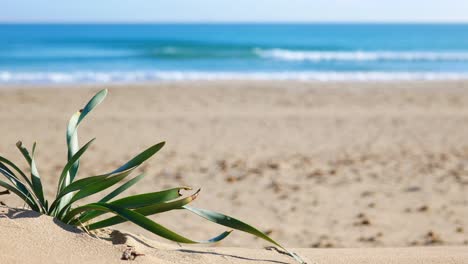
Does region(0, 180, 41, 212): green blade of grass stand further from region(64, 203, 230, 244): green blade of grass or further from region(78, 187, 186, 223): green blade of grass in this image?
region(64, 203, 230, 244): green blade of grass

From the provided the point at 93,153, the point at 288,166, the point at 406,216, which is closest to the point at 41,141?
the point at 93,153

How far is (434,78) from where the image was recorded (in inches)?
827

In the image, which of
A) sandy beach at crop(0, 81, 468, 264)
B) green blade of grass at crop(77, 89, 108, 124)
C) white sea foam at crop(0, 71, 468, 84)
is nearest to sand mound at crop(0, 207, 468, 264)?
sandy beach at crop(0, 81, 468, 264)

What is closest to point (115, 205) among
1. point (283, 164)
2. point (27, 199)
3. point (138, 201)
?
point (138, 201)

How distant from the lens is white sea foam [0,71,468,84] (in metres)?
19.2

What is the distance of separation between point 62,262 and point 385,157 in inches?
241

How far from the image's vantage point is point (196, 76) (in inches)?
830

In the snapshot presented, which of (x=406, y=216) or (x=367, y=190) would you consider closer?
(x=406, y=216)

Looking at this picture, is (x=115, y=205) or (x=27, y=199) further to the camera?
(x=27, y=199)

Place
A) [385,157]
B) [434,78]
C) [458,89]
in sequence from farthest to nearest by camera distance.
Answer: [434,78] < [458,89] < [385,157]

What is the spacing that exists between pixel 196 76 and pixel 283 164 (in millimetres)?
14137

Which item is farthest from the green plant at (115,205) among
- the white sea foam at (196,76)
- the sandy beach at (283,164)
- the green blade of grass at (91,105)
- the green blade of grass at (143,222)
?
the white sea foam at (196,76)

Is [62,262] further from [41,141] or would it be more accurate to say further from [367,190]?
[41,141]

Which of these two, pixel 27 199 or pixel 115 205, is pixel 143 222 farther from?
pixel 27 199
